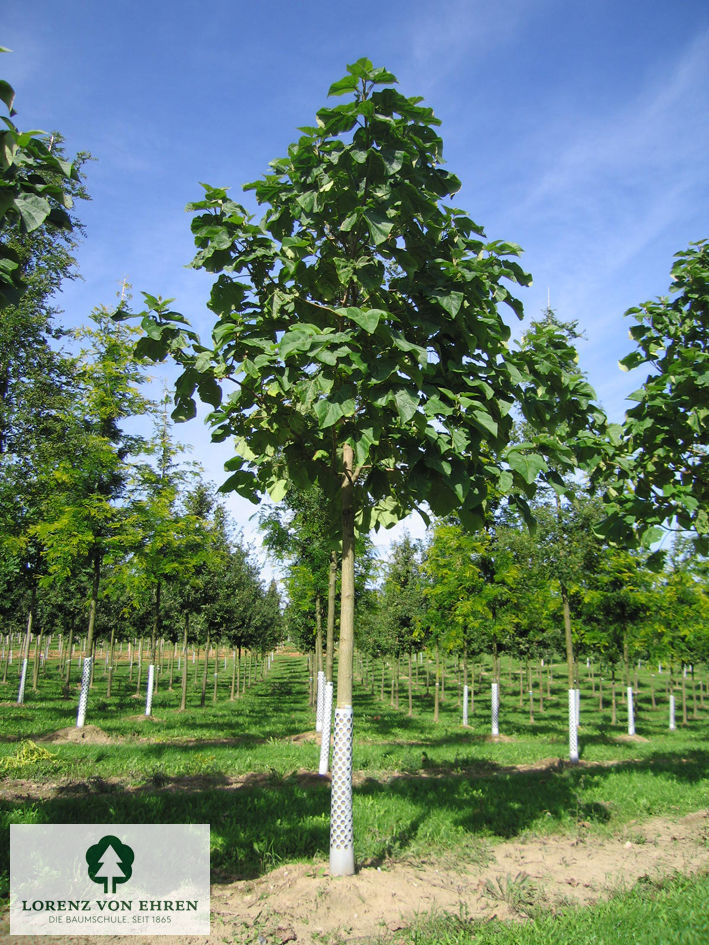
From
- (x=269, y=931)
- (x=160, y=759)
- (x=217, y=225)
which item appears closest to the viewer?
(x=269, y=931)

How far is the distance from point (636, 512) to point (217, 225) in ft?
19.4

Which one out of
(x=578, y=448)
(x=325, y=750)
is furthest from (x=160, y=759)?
(x=578, y=448)

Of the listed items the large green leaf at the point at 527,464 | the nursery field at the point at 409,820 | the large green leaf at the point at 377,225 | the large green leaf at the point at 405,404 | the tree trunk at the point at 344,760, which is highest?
the large green leaf at the point at 377,225

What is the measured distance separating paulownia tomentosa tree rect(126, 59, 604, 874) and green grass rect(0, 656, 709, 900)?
6.76 ft

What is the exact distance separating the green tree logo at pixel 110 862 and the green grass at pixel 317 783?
0.78 m

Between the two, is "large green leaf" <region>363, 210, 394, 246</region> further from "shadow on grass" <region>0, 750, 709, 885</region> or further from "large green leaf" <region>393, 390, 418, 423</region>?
"shadow on grass" <region>0, 750, 709, 885</region>

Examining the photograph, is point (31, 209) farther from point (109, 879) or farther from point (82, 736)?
point (82, 736)

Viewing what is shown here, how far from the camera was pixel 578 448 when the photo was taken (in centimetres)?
702

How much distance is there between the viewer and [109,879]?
5.04 metres

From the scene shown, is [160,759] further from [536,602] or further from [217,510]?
[217,510]

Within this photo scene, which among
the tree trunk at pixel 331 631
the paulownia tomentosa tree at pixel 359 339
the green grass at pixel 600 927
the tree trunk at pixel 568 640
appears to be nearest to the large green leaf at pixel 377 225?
the paulownia tomentosa tree at pixel 359 339

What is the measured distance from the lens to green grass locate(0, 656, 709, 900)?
6.47m

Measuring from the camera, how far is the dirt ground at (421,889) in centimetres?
419

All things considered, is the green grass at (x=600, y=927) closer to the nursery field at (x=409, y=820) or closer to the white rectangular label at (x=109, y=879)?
the nursery field at (x=409, y=820)
